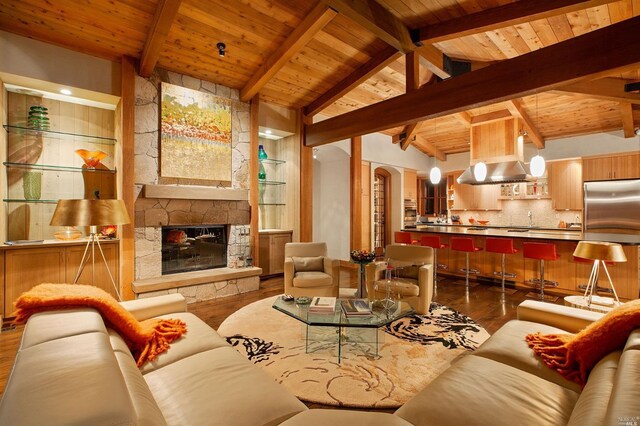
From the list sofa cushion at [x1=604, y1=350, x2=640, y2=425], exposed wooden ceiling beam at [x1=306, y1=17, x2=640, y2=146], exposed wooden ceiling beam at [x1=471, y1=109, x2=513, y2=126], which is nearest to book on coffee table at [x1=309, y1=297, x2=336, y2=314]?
sofa cushion at [x1=604, y1=350, x2=640, y2=425]

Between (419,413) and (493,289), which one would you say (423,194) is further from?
(419,413)

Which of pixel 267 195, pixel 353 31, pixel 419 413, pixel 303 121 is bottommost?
pixel 419 413

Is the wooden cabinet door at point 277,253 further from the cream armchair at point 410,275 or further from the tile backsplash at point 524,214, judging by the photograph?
the tile backsplash at point 524,214

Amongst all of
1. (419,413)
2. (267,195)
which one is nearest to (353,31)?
(267,195)

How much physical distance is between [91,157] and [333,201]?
4.86 metres

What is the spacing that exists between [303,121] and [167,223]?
10.3 feet

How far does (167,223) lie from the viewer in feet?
14.4

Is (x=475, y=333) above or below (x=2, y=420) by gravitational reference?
below

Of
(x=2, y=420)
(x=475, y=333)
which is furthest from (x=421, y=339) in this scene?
(x=2, y=420)

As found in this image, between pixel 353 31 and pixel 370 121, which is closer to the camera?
pixel 353 31

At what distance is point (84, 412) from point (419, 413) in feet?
3.99

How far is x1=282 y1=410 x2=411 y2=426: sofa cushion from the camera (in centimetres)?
110

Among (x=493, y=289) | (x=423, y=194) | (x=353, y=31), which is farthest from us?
(x=423, y=194)

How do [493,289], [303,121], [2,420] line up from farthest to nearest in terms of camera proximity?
[303,121], [493,289], [2,420]
